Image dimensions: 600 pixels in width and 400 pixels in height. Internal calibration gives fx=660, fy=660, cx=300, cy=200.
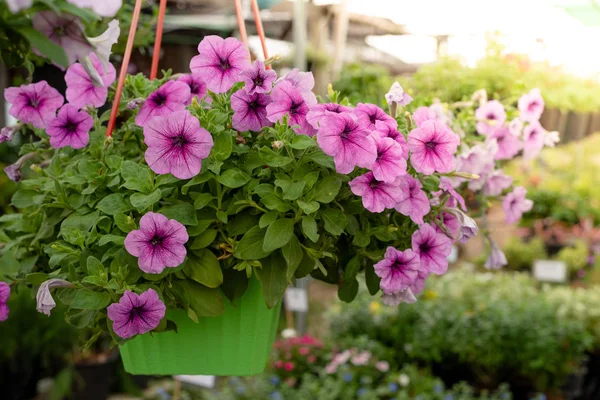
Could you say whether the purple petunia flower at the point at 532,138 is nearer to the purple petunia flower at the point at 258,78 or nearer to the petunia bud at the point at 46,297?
the purple petunia flower at the point at 258,78

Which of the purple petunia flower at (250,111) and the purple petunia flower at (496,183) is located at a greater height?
the purple petunia flower at (250,111)

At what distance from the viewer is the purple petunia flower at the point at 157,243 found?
0.72 metres

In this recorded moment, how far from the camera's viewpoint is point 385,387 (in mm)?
2791

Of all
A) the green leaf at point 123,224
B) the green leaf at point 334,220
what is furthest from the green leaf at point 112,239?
the green leaf at point 334,220

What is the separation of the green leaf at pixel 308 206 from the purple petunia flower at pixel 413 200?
12 centimetres

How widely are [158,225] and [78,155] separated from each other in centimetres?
29

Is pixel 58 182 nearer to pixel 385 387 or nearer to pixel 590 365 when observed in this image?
pixel 385 387

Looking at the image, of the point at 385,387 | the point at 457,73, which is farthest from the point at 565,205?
the point at 457,73

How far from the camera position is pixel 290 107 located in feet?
2.66

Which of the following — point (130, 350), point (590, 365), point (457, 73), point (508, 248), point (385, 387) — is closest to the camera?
point (130, 350)

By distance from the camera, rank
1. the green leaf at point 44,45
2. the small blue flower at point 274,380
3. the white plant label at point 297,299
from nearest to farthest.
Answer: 1. the green leaf at point 44,45
2. the white plant label at point 297,299
3. the small blue flower at point 274,380

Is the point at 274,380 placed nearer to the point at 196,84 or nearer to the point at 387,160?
the point at 196,84

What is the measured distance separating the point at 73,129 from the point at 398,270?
48cm

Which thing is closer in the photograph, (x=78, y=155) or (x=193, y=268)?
(x=193, y=268)
